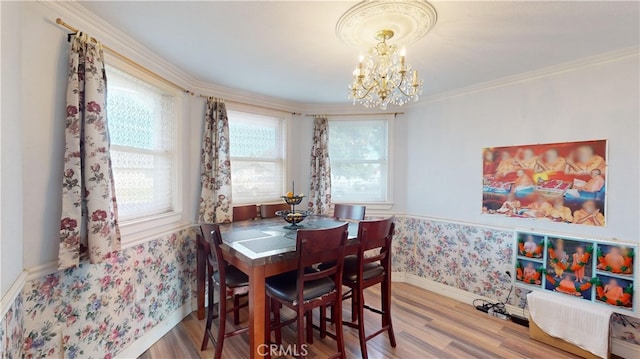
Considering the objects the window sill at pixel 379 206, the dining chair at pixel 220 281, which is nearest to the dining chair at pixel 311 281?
the dining chair at pixel 220 281

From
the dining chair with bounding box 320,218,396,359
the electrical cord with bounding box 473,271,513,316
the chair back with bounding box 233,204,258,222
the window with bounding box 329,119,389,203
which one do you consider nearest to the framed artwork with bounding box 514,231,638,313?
the electrical cord with bounding box 473,271,513,316

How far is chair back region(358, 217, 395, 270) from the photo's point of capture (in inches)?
74.5

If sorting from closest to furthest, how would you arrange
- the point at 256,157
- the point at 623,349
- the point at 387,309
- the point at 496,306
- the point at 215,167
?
the point at 623,349 < the point at 387,309 < the point at 496,306 < the point at 215,167 < the point at 256,157

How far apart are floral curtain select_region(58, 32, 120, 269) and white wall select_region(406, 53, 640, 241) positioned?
3135 mm

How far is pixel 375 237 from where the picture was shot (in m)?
1.96

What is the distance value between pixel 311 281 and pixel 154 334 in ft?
4.81

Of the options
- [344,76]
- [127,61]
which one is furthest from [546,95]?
[127,61]

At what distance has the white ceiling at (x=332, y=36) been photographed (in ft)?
5.00

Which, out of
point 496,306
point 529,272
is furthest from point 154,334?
point 529,272

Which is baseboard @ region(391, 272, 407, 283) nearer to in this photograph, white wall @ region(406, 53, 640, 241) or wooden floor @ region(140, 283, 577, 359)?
wooden floor @ region(140, 283, 577, 359)

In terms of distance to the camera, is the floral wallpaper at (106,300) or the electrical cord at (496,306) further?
the electrical cord at (496,306)

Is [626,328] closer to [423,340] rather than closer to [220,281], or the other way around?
[423,340]

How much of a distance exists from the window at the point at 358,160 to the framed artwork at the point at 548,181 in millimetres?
1235

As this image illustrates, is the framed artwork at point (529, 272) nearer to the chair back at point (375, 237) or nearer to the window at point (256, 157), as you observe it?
the chair back at point (375, 237)
